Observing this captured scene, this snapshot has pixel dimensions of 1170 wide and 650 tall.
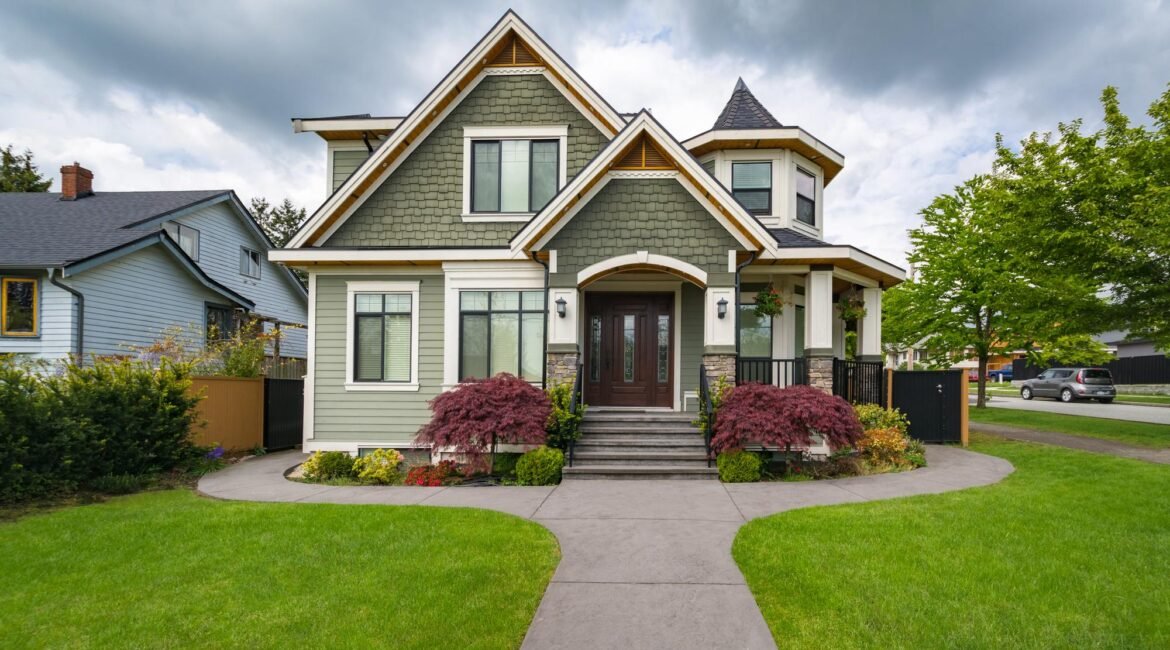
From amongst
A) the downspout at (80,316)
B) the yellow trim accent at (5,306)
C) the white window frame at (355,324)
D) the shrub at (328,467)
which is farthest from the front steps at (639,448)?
the yellow trim accent at (5,306)

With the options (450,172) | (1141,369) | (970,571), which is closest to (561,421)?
(450,172)

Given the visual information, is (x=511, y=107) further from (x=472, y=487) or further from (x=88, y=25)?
(x=88, y=25)

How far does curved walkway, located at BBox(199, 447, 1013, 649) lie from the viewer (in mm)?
3719

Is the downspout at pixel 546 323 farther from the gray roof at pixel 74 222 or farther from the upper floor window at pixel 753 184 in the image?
the gray roof at pixel 74 222

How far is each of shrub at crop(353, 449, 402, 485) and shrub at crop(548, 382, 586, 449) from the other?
8.20 ft

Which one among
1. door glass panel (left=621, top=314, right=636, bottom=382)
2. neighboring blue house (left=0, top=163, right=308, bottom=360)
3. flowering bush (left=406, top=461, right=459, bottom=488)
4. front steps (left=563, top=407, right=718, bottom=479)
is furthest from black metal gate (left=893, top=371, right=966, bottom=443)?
neighboring blue house (left=0, top=163, right=308, bottom=360)

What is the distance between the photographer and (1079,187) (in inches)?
456

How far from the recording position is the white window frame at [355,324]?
10.7m

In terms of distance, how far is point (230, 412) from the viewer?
11172mm

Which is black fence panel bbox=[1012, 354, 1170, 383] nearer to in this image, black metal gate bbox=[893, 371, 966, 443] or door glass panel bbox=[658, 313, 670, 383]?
black metal gate bbox=[893, 371, 966, 443]

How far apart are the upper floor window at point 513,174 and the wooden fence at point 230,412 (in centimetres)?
597

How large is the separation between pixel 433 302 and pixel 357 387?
2.18 meters

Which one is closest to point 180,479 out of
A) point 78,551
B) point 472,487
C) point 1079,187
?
point 78,551

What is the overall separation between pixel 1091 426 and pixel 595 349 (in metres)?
13.5
